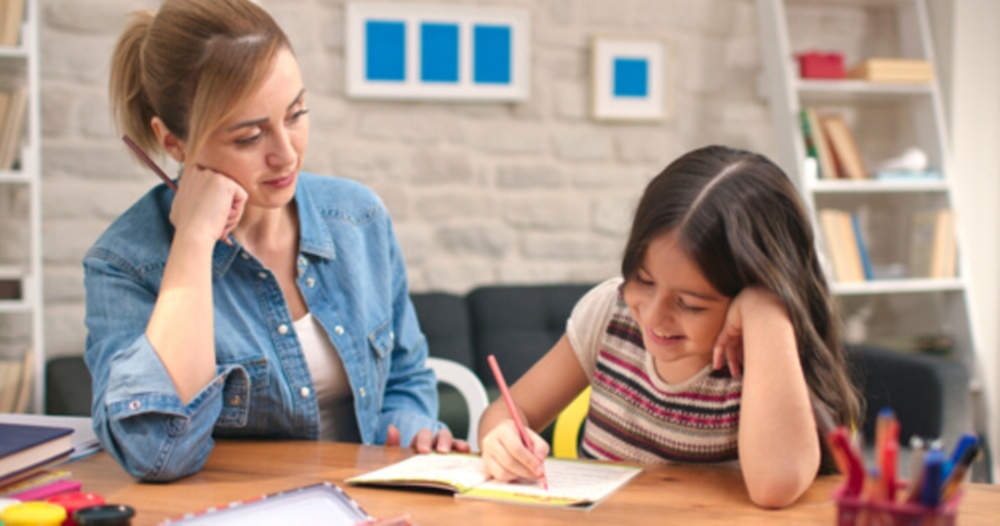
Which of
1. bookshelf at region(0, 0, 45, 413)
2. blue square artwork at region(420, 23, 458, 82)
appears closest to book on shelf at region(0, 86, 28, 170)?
bookshelf at region(0, 0, 45, 413)

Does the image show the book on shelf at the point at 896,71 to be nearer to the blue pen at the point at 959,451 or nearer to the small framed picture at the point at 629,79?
the small framed picture at the point at 629,79

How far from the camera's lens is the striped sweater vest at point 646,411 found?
4.42 feet

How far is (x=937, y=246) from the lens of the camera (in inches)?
137

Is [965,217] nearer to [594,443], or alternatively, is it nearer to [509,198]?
[509,198]

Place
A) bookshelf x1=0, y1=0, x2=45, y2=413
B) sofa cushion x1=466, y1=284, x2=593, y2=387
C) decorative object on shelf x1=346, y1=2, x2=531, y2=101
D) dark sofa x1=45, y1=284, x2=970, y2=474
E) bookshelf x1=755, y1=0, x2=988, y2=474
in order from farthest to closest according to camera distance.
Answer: bookshelf x1=755, y1=0, x2=988, y2=474, decorative object on shelf x1=346, y1=2, x2=531, y2=101, sofa cushion x1=466, y1=284, x2=593, y2=387, bookshelf x1=0, y1=0, x2=45, y2=413, dark sofa x1=45, y1=284, x2=970, y2=474

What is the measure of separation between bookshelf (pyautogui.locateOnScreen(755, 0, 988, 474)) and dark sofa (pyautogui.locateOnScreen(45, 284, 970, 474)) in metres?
0.57

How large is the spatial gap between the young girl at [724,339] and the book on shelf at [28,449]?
1.66ft

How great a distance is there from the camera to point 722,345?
4.14 feet

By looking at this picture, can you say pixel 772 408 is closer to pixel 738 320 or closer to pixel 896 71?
pixel 738 320

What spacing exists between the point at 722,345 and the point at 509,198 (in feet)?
7.58

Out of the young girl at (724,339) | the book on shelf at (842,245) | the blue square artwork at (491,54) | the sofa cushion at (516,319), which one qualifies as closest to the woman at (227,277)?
the young girl at (724,339)

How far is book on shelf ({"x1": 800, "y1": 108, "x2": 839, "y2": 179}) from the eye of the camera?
11.2ft

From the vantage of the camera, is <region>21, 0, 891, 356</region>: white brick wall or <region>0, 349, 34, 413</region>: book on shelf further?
<region>21, 0, 891, 356</region>: white brick wall

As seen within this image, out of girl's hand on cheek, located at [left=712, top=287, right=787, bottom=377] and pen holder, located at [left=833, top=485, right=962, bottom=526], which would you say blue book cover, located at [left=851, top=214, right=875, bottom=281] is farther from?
pen holder, located at [left=833, top=485, right=962, bottom=526]
